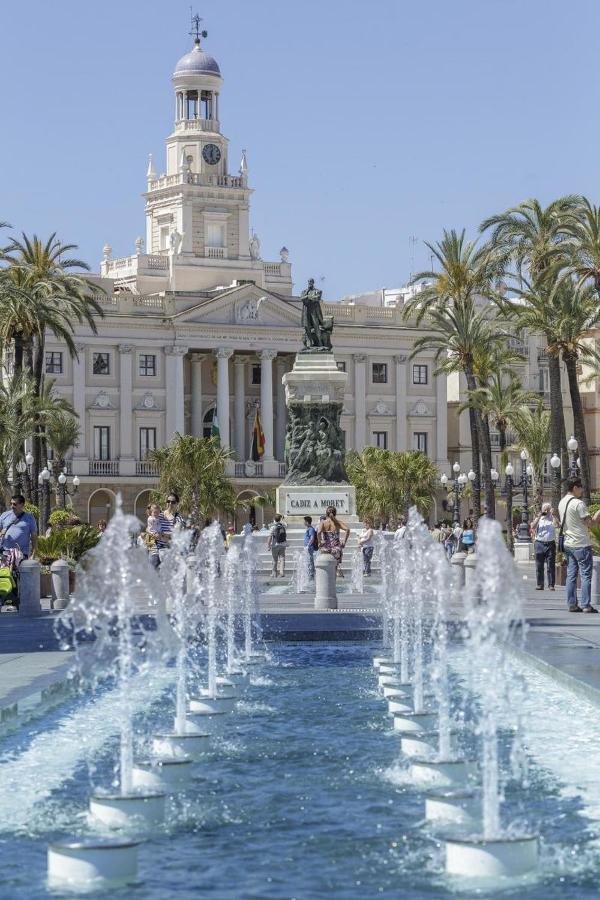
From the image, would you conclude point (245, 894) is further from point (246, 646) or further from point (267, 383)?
point (267, 383)

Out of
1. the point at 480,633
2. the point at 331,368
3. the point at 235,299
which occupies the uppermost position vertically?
the point at 235,299

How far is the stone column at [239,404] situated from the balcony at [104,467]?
7063 millimetres

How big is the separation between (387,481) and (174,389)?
52.2 feet

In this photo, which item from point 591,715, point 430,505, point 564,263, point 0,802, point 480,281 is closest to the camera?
point 0,802

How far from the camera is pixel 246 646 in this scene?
19.4 metres

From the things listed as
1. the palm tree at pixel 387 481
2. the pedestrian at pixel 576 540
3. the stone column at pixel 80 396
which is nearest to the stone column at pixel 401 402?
the palm tree at pixel 387 481

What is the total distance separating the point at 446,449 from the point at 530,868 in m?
91.4

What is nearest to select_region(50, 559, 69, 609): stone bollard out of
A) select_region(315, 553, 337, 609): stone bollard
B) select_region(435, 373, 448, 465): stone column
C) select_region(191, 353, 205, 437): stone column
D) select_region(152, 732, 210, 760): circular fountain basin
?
select_region(315, 553, 337, 609): stone bollard

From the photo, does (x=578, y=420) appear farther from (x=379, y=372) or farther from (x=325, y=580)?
(x=379, y=372)

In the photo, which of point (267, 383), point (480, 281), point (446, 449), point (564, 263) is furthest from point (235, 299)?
point (564, 263)

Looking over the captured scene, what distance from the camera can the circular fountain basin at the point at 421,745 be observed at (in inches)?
452

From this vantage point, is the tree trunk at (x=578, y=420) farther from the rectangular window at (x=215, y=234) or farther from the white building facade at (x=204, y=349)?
the rectangular window at (x=215, y=234)

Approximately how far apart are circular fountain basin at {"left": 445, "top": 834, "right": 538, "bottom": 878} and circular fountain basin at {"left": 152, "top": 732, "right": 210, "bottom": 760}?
3.74 meters

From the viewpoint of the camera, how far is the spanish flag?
92.4 metres
